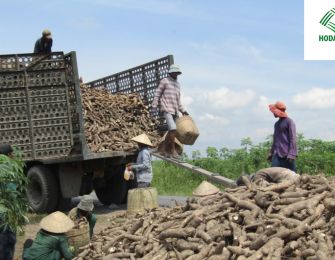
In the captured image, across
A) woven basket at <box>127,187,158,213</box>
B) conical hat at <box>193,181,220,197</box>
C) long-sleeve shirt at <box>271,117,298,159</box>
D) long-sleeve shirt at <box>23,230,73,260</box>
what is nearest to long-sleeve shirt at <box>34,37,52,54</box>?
woven basket at <box>127,187,158,213</box>

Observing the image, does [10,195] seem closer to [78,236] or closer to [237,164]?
[78,236]

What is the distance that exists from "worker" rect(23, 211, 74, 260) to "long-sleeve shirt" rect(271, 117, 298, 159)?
4.21 metres

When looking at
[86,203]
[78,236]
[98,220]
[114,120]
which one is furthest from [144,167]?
[78,236]

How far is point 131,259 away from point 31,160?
487 centimetres

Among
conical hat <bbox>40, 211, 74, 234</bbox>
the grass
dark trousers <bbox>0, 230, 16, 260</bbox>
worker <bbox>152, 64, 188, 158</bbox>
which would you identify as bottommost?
the grass

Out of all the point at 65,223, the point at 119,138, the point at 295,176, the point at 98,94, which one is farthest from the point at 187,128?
the point at 65,223

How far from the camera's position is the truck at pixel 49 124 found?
961cm

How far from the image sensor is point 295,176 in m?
6.50

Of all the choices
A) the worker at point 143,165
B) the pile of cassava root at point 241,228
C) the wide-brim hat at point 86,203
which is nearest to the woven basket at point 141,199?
the worker at point 143,165

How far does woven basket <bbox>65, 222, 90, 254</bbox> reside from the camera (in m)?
6.63

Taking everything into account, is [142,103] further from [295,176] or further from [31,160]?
[295,176]

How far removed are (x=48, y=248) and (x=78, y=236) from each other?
2.71 feet

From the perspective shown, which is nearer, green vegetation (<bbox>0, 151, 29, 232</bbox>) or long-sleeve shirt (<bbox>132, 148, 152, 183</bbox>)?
green vegetation (<bbox>0, 151, 29, 232</bbox>)

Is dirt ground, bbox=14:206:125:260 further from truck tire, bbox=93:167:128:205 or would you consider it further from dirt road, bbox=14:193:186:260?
truck tire, bbox=93:167:128:205
